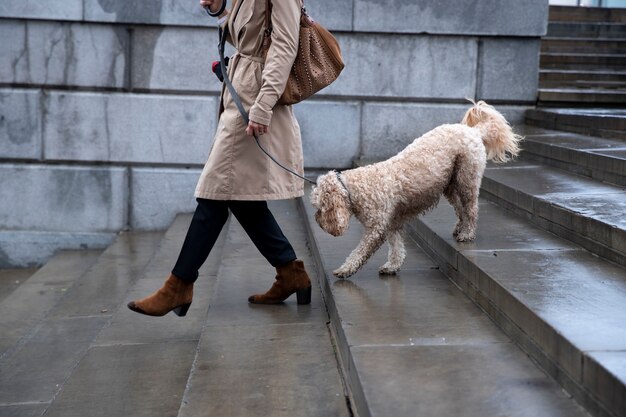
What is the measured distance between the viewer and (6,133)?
8820mm

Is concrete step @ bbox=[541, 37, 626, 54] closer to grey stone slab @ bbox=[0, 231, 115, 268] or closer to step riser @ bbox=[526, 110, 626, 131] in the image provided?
step riser @ bbox=[526, 110, 626, 131]

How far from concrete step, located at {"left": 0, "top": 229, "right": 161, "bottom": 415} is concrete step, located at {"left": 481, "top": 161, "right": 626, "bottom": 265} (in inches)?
111

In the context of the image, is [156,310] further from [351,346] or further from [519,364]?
[519,364]

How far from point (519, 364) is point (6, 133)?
6767mm

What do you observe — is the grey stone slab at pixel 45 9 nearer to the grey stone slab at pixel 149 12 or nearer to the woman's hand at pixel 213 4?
the grey stone slab at pixel 149 12

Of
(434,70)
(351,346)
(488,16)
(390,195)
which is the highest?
(488,16)

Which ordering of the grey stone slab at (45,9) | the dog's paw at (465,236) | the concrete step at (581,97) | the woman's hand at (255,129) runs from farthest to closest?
the concrete step at (581,97), the grey stone slab at (45,9), the dog's paw at (465,236), the woman's hand at (255,129)

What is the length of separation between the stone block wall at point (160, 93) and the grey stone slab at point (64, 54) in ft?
0.04

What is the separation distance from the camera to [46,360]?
17.6 ft

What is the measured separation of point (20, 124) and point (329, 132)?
3.17m

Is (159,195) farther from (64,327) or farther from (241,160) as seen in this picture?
(241,160)

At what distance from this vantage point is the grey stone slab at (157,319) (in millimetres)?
5176

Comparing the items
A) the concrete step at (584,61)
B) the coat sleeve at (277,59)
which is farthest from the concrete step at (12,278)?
the concrete step at (584,61)

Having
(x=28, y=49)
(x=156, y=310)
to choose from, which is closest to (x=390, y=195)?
(x=156, y=310)
